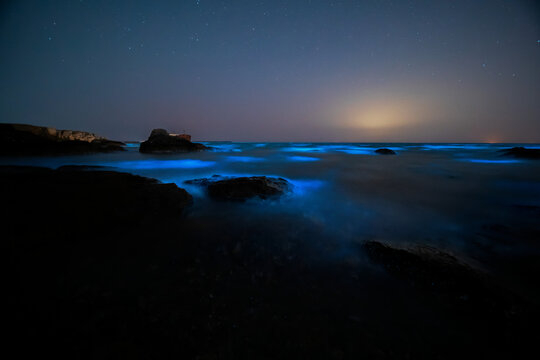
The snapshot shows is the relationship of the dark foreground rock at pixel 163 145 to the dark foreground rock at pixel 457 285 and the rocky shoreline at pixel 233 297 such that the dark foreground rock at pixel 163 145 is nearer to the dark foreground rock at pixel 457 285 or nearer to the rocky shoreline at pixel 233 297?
the rocky shoreline at pixel 233 297

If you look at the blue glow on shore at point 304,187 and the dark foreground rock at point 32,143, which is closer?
the blue glow on shore at point 304,187

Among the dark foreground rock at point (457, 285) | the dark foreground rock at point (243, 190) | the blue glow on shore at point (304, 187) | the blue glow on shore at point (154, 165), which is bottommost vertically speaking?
the dark foreground rock at point (457, 285)

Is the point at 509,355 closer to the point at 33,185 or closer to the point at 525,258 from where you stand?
the point at 525,258

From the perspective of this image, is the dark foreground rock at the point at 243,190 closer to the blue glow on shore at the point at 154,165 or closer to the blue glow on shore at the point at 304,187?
the blue glow on shore at the point at 304,187

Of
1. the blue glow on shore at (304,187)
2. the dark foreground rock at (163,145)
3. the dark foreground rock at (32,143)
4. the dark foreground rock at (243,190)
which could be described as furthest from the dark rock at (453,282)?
the dark foreground rock at (163,145)

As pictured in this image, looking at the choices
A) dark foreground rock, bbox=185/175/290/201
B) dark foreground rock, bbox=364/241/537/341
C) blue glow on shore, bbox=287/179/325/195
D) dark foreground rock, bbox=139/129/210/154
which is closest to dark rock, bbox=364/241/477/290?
dark foreground rock, bbox=364/241/537/341

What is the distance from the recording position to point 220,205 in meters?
4.66

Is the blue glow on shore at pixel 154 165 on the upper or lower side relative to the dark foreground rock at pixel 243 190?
upper

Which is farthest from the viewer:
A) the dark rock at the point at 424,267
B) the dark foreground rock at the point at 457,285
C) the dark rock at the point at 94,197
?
the dark rock at the point at 94,197

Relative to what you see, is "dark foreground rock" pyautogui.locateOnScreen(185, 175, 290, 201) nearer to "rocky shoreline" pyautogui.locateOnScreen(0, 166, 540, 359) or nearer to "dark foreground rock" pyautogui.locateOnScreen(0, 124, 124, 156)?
"rocky shoreline" pyautogui.locateOnScreen(0, 166, 540, 359)

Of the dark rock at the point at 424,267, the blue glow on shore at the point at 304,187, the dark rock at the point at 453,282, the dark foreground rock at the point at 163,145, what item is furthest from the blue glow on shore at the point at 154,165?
the dark rock at the point at 453,282

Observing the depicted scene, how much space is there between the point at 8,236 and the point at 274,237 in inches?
145

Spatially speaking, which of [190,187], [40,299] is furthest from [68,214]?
[190,187]

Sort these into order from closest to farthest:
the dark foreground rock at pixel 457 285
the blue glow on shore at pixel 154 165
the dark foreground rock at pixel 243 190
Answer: the dark foreground rock at pixel 457 285 < the dark foreground rock at pixel 243 190 < the blue glow on shore at pixel 154 165
